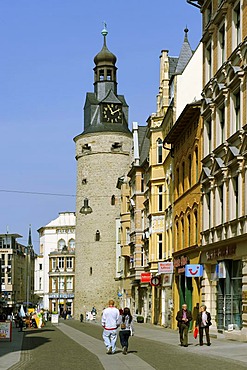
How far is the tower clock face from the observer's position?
319 ft

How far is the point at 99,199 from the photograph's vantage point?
91.9m

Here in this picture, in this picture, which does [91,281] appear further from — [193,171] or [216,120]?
[216,120]

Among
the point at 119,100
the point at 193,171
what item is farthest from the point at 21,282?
the point at 193,171

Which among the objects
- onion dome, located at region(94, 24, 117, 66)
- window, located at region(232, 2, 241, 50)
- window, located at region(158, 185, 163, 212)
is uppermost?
onion dome, located at region(94, 24, 117, 66)

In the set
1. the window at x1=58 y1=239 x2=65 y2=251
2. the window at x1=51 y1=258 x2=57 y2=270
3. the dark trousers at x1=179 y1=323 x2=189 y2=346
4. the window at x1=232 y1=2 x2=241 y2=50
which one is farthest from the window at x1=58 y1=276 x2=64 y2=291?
the dark trousers at x1=179 y1=323 x2=189 y2=346

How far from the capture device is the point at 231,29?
105 ft

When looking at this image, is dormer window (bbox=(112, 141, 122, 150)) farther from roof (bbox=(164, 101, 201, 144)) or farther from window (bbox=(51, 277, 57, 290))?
window (bbox=(51, 277, 57, 290))

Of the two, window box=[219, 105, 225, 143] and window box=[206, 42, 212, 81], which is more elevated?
window box=[206, 42, 212, 81]

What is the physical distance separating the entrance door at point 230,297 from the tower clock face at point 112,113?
211ft

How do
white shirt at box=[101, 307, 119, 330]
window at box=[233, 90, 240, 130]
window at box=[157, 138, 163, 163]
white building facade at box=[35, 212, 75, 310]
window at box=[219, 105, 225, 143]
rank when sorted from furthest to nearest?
white building facade at box=[35, 212, 75, 310], window at box=[157, 138, 163, 163], window at box=[219, 105, 225, 143], window at box=[233, 90, 240, 130], white shirt at box=[101, 307, 119, 330]

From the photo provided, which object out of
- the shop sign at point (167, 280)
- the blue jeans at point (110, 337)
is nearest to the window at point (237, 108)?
the blue jeans at point (110, 337)

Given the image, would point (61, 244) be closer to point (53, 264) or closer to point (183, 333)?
point (53, 264)

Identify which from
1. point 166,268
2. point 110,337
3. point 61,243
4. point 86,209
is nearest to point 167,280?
point 166,268

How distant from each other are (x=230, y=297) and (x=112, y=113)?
6699 centimetres
